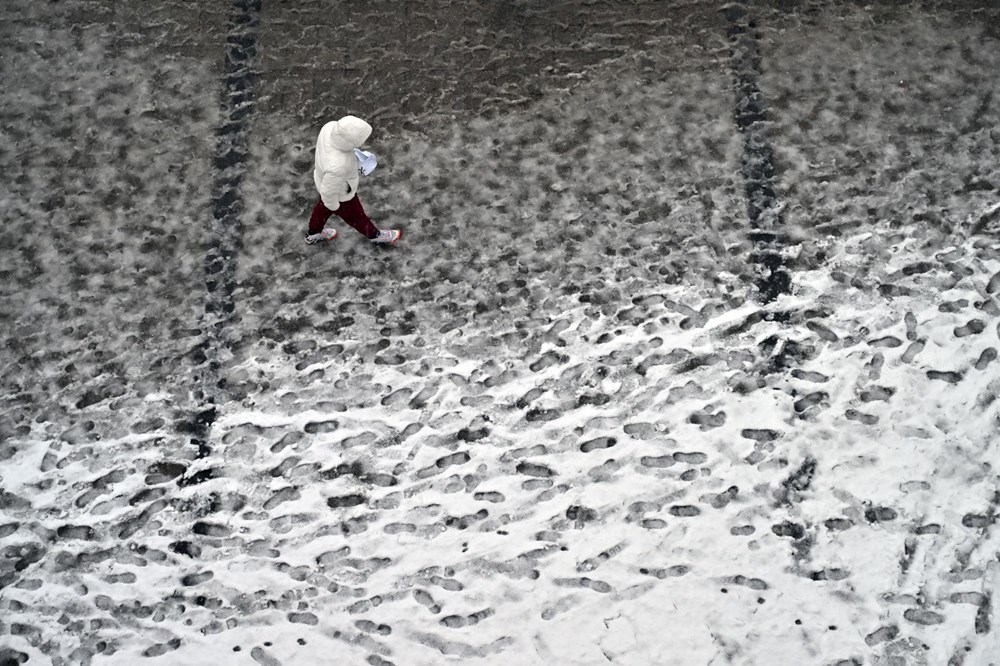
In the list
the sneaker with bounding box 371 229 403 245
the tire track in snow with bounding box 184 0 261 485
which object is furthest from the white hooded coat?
the tire track in snow with bounding box 184 0 261 485

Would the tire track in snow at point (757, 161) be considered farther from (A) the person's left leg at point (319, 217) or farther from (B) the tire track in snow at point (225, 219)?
(B) the tire track in snow at point (225, 219)

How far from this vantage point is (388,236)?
3.78 meters

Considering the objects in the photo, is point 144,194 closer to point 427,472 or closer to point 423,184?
point 423,184

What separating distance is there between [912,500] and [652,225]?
4.03ft

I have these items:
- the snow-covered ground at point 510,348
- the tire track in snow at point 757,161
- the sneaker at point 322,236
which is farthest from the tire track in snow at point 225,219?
the tire track in snow at point 757,161

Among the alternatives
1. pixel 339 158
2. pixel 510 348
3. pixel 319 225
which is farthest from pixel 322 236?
pixel 510 348

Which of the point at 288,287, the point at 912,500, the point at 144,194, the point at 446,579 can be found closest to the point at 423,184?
the point at 288,287

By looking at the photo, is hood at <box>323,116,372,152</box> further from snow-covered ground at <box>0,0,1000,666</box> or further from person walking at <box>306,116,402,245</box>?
snow-covered ground at <box>0,0,1000,666</box>

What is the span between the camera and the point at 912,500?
3.30 metres

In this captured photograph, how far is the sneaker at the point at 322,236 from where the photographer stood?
3.79 meters

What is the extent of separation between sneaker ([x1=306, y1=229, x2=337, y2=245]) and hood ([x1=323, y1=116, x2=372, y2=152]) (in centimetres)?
50

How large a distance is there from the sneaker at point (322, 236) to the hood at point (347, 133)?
1.62 feet

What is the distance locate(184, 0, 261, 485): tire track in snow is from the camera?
353 cm

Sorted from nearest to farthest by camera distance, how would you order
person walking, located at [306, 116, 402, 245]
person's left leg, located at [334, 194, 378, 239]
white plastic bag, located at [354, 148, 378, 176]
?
person walking, located at [306, 116, 402, 245]
white plastic bag, located at [354, 148, 378, 176]
person's left leg, located at [334, 194, 378, 239]
